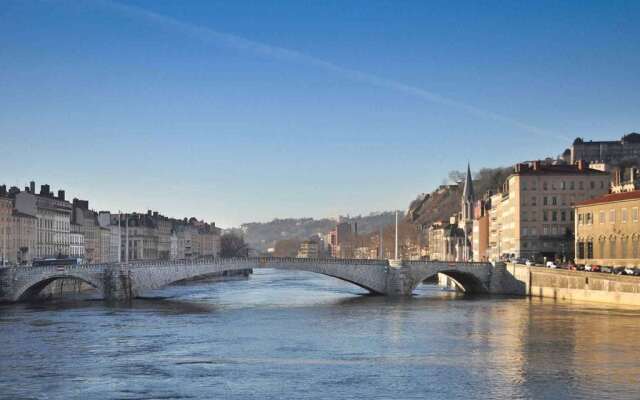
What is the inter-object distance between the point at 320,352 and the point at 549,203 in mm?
53494

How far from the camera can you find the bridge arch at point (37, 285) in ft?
227

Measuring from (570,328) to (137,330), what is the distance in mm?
20259

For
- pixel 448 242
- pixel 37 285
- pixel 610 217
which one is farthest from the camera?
pixel 448 242

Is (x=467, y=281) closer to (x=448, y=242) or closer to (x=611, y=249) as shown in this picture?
(x=611, y=249)

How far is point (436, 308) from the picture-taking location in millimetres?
65062

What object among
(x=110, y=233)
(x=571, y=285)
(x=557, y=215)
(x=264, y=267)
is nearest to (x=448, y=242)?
(x=110, y=233)

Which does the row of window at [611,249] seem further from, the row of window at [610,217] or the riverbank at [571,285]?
the riverbank at [571,285]

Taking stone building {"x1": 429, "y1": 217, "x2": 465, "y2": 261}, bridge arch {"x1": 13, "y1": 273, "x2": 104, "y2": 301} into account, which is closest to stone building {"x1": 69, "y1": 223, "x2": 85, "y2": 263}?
bridge arch {"x1": 13, "y1": 273, "x2": 104, "y2": 301}

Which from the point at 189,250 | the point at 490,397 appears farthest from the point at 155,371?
the point at 189,250

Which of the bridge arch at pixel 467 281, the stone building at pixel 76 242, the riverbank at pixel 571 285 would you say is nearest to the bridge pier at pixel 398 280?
the bridge arch at pixel 467 281

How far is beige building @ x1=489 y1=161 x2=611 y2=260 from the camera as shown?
90750 mm

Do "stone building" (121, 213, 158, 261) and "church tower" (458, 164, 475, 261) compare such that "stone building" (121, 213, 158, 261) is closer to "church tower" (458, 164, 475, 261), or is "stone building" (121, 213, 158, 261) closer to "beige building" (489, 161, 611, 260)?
"church tower" (458, 164, 475, 261)

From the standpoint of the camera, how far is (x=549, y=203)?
299ft

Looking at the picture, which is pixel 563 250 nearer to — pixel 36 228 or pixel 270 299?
pixel 270 299
